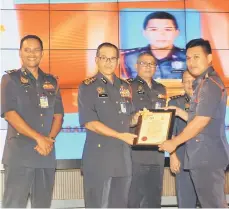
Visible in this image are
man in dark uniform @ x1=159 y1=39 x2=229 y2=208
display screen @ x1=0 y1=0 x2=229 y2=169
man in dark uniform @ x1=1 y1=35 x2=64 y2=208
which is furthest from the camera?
display screen @ x1=0 y1=0 x2=229 y2=169

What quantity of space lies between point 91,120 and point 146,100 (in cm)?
84

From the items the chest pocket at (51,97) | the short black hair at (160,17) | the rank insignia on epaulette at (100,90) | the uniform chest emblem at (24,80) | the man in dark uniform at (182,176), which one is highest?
the short black hair at (160,17)

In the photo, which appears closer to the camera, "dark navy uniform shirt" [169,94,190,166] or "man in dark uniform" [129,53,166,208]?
"man in dark uniform" [129,53,166,208]

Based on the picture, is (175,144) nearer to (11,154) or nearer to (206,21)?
(11,154)

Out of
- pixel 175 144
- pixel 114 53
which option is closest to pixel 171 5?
pixel 114 53

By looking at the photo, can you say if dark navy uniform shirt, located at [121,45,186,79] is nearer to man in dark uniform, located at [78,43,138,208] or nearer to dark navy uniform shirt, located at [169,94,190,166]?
dark navy uniform shirt, located at [169,94,190,166]

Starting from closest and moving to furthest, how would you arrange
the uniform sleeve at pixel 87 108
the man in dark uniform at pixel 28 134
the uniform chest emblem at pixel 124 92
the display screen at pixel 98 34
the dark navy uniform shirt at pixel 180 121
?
the man in dark uniform at pixel 28 134
the uniform sleeve at pixel 87 108
the uniform chest emblem at pixel 124 92
the dark navy uniform shirt at pixel 180 121
the display screen at pixel 98 34

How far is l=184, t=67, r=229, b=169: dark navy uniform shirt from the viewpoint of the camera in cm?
316

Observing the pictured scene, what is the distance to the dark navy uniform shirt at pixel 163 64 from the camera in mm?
4961

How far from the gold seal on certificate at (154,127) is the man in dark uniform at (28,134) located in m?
0.72

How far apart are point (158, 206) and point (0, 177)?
1.78 m

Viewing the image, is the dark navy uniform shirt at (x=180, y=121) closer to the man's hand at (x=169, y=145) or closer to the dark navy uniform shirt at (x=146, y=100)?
the dark navy uniform shirt at (x=146, y=100)

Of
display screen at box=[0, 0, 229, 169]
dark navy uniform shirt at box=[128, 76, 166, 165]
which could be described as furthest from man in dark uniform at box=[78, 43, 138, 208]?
display screen at box=[0, 0, 229, 169]

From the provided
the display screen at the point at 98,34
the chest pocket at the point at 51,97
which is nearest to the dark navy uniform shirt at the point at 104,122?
the chest pocket at the point at 51,97
